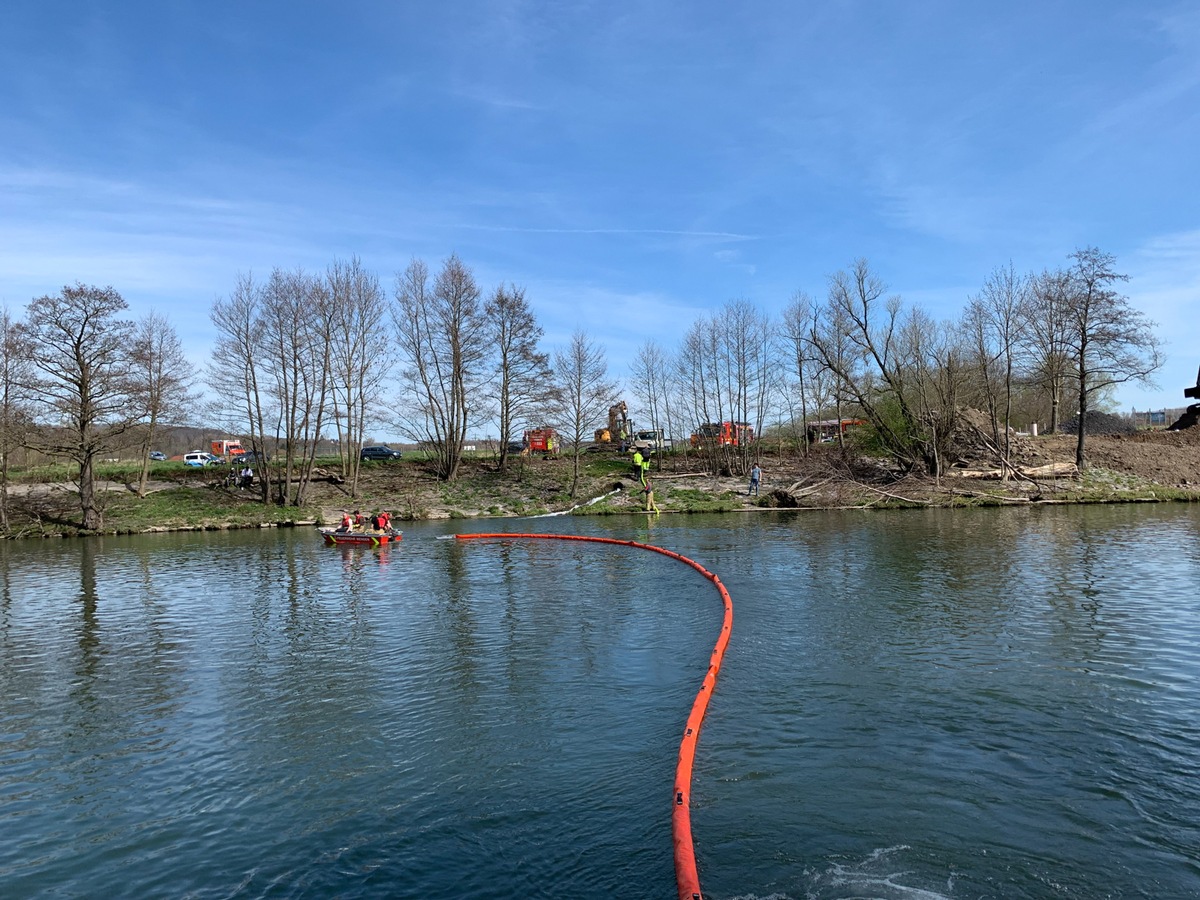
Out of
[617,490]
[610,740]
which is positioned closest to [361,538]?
[617,490]

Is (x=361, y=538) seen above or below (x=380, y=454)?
below

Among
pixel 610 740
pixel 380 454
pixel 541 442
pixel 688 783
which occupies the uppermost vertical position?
pixel 541 442

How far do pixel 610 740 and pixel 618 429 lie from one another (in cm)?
4722

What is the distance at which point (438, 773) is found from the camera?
323 inches

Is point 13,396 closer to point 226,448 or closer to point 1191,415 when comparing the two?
point 226,448

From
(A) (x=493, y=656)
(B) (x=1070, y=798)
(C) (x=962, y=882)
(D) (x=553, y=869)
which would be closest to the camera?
(C) (x=962, y=882)

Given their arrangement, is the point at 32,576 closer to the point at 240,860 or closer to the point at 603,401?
the point at 240,860

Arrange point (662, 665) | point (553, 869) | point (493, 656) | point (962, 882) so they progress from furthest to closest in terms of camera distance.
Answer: point (493, 656)
point (662, 665)
point (553, 869)
point (962, 882)

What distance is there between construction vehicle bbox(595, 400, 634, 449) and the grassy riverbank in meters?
6.76

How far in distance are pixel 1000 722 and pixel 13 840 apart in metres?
10.4

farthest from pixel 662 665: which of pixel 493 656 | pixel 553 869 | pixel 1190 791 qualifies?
pixel 1190 791

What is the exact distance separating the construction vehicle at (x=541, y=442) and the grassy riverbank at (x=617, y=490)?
499cm

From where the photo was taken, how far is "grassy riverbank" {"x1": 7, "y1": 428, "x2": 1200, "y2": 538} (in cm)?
3797

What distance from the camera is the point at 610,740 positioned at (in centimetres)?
892
